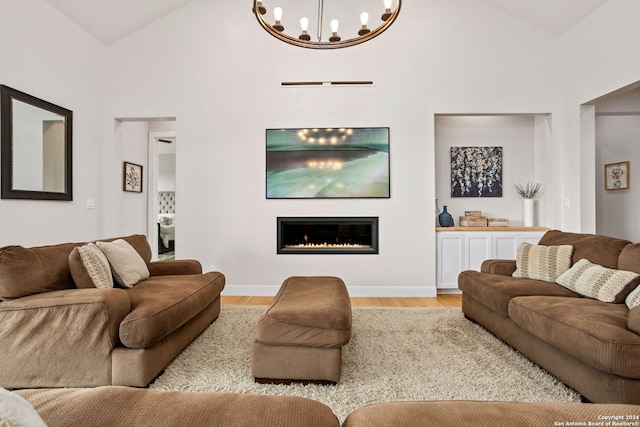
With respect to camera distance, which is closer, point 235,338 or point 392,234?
point 235,338

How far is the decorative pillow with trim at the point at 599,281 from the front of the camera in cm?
213

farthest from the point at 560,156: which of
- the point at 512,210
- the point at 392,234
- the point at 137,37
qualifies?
the point at 137,37

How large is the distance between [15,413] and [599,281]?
296 centimetres

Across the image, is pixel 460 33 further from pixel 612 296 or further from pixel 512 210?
pixel 612 296

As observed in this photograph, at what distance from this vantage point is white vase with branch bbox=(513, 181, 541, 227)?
439 cm

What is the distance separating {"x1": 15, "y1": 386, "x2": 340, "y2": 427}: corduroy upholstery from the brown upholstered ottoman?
921 millimetres

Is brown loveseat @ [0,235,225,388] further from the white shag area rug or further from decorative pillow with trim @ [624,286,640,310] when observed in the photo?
decorative pillow with trim @ [624,286,640,310]

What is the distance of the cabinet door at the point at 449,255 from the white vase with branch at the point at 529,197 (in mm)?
1013

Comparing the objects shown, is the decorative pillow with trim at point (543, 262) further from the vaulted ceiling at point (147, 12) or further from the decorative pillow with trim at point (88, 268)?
the decorative pillow with trim at point (88, 268)

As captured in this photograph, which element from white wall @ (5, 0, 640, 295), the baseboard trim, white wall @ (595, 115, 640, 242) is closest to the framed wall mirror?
white wall @ (5, 0, 640, 295)

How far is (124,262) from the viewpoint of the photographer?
253 centimetres

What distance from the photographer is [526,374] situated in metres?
2.08

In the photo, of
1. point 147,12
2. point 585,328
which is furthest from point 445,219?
point 147,12

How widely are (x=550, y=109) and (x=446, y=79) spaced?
1.35 metres
